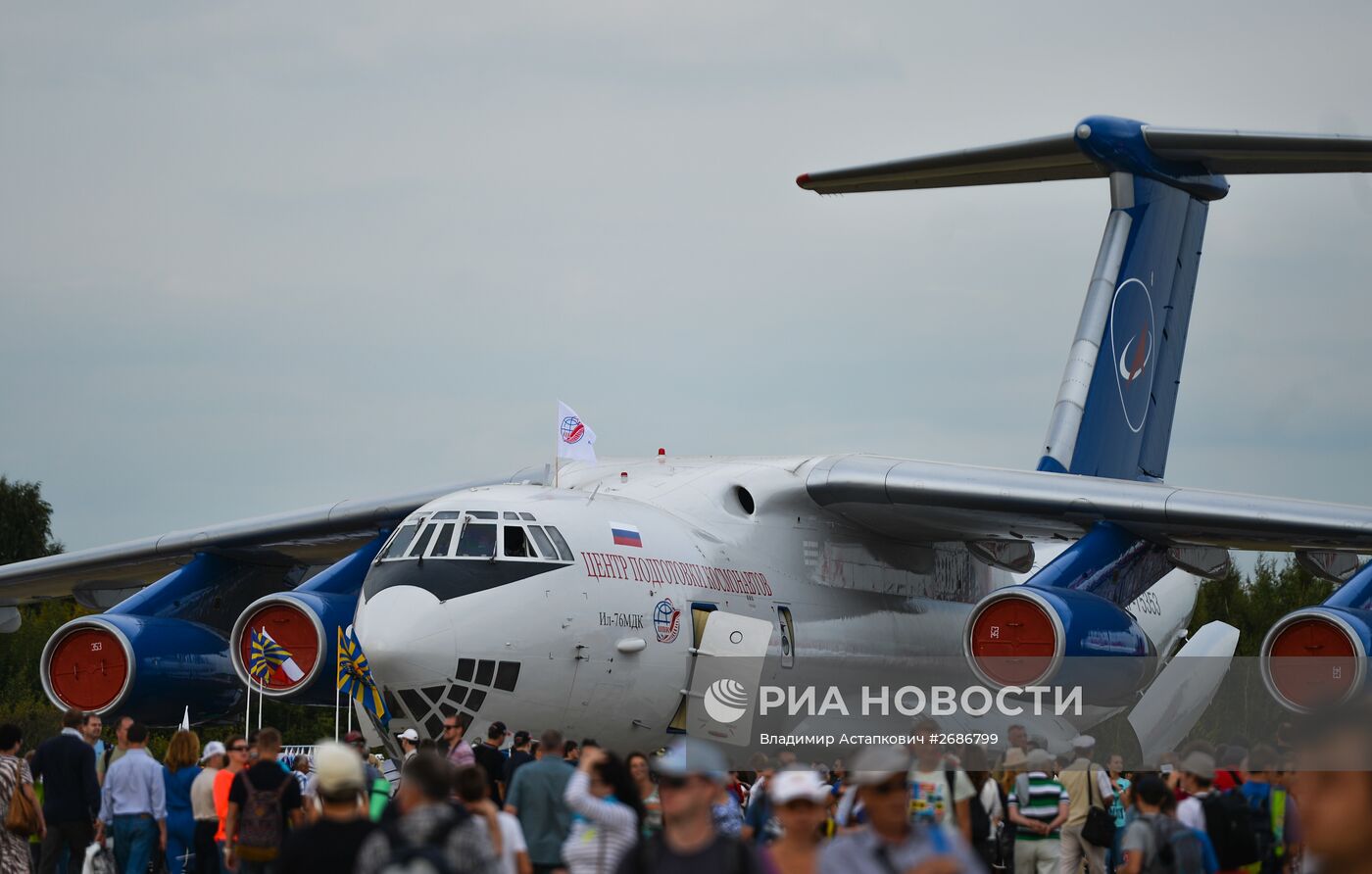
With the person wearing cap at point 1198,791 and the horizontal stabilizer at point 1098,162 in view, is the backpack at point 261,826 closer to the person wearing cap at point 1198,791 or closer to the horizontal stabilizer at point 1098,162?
the person wearing cap at point 1198,791

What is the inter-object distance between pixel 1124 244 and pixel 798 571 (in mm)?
5793

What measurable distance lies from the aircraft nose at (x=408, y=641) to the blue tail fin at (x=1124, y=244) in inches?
302

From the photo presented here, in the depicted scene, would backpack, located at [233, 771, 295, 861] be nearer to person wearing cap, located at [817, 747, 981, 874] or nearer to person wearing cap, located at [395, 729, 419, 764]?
person wearing cap, located at [395, 729, 419, 764]

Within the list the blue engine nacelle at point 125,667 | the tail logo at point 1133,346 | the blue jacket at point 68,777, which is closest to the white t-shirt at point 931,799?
the blue jacket at point 68,777

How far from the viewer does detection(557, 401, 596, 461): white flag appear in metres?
18.1

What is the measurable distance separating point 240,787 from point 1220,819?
15.5 feet

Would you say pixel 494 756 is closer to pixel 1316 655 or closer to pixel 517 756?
pixel 517 756

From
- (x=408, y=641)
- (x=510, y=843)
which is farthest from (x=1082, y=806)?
(x=510, y=843)

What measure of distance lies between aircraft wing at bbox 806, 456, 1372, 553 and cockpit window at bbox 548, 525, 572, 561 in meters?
3.39

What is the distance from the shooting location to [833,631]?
15773 mm

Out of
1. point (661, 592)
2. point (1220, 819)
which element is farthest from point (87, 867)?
point (1220, 819)

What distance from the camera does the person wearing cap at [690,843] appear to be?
4.73 meters

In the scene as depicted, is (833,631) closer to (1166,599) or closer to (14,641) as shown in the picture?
(1166,599)

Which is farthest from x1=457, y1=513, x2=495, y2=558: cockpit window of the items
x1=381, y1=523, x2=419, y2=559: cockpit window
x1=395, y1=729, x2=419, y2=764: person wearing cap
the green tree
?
the green tree
